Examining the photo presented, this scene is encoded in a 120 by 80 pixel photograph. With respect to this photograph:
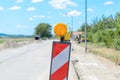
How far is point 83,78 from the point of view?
1433cm

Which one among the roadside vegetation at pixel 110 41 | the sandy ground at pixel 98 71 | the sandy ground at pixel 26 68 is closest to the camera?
the sandy ground at pixel 98 71

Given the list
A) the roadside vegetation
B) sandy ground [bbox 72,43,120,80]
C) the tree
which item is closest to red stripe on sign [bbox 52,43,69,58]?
sandy ground [bbox 72,43,120,80]

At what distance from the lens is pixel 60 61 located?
521 cm

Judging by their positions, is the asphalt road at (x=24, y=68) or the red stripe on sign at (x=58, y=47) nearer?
the red stripe on sign at (x=58, y=47)

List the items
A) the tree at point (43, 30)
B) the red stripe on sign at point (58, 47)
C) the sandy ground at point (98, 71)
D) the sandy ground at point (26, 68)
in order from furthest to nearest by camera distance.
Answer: the tree at point (43, 30) → the sandy ground at point (26, 68) → the sandy ground at point (98, 71) → the red stripe on sign at point (58, 47)

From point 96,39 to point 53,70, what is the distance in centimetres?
5244

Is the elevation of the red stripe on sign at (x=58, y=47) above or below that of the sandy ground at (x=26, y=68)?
above

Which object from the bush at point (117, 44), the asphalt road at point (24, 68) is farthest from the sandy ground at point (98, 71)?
the bush at point (117, 44)

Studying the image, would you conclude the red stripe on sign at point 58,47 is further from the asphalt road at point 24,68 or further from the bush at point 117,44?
the bush at point 117,44

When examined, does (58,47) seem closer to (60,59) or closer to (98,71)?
(60,59)

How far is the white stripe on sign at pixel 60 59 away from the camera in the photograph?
5207mm

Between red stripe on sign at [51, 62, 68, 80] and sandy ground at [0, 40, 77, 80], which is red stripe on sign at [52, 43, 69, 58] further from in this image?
sandy ground at [0, 40, 77, 80]

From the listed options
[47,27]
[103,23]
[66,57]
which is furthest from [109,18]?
[47,27]

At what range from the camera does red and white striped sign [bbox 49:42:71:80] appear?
520 cm
